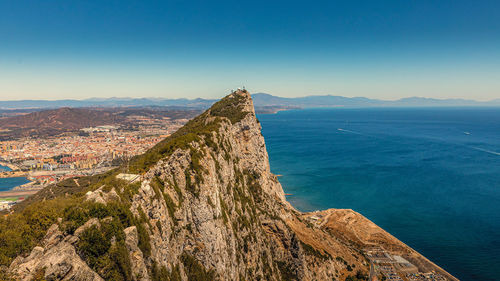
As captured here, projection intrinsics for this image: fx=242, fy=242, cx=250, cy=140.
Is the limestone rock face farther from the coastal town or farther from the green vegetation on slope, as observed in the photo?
the coastal town

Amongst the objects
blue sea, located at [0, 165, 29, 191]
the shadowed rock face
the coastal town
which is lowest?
blue sea, located at [0, 165, 29, 191]

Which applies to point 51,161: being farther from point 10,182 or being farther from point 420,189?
point 420,189

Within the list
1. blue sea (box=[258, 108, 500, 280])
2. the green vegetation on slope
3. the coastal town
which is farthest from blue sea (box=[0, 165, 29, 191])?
the green vegetation on slope

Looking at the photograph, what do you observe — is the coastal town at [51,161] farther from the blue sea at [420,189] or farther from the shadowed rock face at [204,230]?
the blue sea at [420,189]

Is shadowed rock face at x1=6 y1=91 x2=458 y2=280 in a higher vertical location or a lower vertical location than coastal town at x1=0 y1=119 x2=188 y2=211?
higher

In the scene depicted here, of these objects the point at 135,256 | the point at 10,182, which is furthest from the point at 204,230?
the point at 10,182

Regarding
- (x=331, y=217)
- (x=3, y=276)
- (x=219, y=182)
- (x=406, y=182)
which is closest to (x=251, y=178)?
(x=219, y=182)
